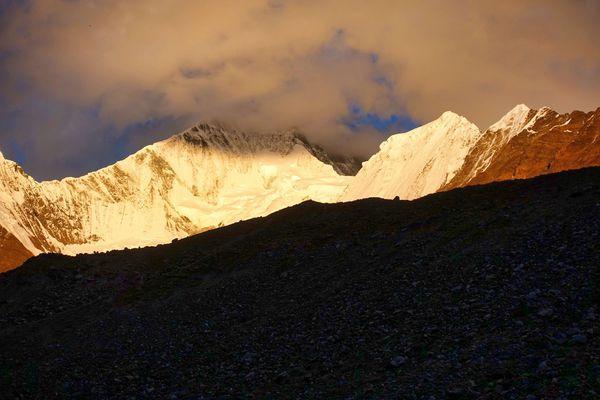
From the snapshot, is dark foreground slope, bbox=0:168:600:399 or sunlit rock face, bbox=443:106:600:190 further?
sunlit rock face, bbox=443:106:600:190

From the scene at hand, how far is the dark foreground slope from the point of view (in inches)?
727

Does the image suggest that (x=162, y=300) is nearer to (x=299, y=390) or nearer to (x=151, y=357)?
(x=151, y=357)

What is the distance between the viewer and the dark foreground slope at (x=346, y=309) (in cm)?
1845

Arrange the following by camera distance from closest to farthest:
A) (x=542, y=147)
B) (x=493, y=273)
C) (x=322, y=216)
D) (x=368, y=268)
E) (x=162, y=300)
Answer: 1. (x=493, y=273)
2. (x=368, y=268)
3. (x=162, y=300)
4. (x=322, y=216)
5. (x=542, y=147)

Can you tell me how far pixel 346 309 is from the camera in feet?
80.9

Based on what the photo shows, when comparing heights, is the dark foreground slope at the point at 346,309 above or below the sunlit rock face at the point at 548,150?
below

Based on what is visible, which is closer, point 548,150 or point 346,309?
point 346,309

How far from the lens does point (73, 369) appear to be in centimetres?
2480

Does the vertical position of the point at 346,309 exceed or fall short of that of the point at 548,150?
it falls short

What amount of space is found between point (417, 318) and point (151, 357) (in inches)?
374

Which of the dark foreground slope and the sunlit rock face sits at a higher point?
the sunlit rock face

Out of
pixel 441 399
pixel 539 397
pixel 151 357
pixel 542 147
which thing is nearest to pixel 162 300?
pixel 151 357

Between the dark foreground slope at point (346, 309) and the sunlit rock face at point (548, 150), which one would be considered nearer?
the dark foreground slope at point (346, 309)

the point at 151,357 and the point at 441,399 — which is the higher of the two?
the point at 151,357
